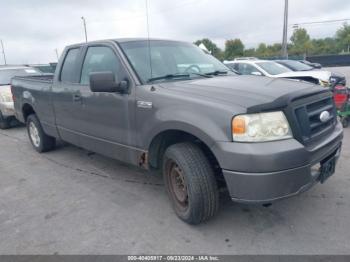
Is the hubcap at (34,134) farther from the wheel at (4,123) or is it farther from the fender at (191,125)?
the fender at (191,125)

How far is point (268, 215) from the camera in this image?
331 cm

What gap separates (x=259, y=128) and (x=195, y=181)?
75 centimetres

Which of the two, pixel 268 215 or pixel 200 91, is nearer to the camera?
pixel 200 91

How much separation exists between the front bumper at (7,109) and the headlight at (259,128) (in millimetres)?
7201

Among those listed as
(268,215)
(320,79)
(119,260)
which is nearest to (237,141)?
(268,215)

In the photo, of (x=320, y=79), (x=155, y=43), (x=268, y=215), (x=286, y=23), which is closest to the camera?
(x=268, y=215)

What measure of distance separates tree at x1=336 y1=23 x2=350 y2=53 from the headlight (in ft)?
269

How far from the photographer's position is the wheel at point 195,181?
287 centimetres

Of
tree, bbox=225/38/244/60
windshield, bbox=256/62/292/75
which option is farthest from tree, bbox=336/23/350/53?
windshield, bbox=256/62/292/75

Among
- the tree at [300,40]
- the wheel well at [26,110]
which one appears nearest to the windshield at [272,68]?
the wheel well at [26,110]

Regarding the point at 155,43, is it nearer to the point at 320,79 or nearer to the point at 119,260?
the point at 119,260

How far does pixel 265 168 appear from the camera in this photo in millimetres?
2479

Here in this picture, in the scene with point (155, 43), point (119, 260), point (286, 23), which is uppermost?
point (286, 23)

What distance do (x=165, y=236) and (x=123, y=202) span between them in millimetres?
922
